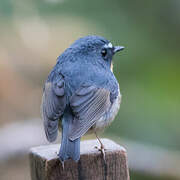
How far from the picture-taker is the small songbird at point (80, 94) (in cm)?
377

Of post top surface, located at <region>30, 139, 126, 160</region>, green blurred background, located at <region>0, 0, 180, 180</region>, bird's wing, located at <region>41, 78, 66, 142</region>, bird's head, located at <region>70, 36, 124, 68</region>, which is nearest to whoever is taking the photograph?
post top surface, located at <region>30, 139, 126, 160</region>

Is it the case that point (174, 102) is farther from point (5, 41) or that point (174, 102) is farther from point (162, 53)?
point (5, 41)

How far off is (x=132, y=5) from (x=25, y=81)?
1.93 metres

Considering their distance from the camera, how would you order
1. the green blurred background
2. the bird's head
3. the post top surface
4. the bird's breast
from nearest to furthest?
1. the post top surface
2. the bird's breast
3. the bird's head
4. the green blurred background

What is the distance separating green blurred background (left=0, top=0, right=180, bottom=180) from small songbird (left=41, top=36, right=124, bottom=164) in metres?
1.89

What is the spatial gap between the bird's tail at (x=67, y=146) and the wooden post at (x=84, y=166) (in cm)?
4

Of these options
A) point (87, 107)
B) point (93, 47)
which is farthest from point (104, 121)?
point (93, 47)

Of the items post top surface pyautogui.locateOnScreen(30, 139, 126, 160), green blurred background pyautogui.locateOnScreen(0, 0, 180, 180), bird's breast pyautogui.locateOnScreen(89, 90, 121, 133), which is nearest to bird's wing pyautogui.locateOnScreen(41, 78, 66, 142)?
post top surface pyautogui.locateOnScreen(30, 139, 126, 160)

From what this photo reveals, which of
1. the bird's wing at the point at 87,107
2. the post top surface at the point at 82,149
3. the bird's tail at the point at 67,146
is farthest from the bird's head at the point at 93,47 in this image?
the post top surface at the point at 82,149

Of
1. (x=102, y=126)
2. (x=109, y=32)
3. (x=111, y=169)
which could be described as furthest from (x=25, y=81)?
(x=111, y=169)

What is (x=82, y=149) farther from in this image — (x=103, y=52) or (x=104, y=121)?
(x=103, y=52)

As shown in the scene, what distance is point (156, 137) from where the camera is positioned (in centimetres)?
638

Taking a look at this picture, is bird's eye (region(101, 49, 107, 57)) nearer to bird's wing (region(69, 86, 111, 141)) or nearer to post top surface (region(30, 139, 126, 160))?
bird's wing (region(69, 86, 111, 141))

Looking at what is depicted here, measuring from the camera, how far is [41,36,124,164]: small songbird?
377cm
